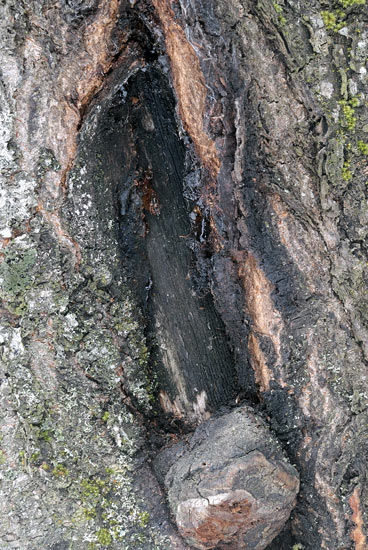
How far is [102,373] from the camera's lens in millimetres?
1625

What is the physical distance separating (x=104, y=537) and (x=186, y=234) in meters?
1.03

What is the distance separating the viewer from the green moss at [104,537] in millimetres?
1620

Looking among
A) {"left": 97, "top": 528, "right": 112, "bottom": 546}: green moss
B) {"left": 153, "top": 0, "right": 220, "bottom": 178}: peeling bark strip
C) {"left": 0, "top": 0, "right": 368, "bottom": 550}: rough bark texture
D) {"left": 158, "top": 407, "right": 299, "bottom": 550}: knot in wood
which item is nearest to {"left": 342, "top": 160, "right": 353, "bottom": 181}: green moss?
{"left": 0, "top": 0, "right": 368, "bottom": 550}: rough bark texture

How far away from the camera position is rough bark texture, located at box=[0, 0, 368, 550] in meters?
1.42

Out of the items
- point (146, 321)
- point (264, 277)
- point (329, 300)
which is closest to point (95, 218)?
point (146, 321)

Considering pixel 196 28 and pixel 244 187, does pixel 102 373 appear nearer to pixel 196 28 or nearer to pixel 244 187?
pixel 244 187

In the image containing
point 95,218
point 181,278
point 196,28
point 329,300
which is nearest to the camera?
point 196,28

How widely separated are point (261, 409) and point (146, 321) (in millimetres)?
498

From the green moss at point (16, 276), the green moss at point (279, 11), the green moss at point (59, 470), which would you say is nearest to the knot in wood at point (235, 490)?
the green moss at point (59, 470)

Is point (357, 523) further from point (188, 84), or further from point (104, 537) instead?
point (188, 84)

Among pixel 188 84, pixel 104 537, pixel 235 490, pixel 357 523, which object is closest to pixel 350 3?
pixel 188 84

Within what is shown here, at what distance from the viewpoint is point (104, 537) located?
1.62 meters

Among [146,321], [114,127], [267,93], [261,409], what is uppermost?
[114,127]

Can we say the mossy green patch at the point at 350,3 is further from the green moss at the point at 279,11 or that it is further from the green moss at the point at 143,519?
the green moss at the point at 143,519
